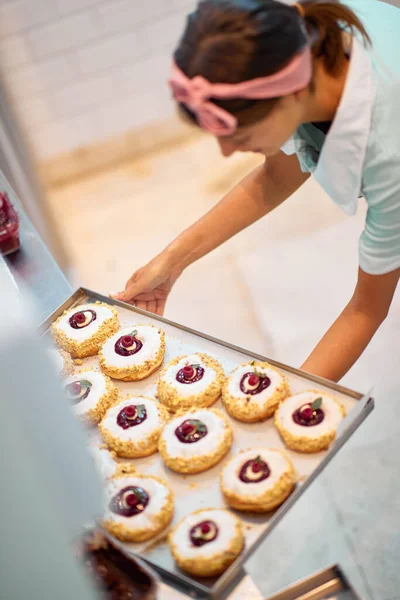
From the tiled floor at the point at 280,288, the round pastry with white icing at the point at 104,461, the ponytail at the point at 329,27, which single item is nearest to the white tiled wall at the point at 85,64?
the tiled floor at the point at 280,288

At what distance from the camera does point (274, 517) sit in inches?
47.3

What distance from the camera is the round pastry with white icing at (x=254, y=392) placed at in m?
1.42

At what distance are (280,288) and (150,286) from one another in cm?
156

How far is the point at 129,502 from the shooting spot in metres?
1.26

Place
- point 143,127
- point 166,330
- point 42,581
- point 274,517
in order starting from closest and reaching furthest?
point 42,581 < point 274,517 < point 166,330 < point 143,127

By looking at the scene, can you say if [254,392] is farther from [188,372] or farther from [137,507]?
[137,507]

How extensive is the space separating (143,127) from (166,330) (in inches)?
115

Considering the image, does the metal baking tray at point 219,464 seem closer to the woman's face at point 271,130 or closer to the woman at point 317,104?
the woman at point 317,104

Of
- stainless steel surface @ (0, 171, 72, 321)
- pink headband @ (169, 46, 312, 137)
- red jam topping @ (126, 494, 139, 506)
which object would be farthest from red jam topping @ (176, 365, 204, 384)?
pink headband @ (169, 46, 312, 137)

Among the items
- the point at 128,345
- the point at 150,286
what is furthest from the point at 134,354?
the point at 150,286

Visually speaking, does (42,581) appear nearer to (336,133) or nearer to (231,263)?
(336,133)

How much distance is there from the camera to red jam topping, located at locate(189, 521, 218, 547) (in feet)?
3.81

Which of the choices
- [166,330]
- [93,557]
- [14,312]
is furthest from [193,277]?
[14,312]

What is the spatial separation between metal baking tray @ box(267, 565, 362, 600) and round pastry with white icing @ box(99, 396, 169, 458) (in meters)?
0.38
